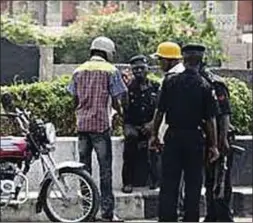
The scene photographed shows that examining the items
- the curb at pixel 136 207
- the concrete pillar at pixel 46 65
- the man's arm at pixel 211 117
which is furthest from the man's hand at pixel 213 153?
the concrete pillar at pixel 46 65

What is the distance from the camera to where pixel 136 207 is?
1122cm

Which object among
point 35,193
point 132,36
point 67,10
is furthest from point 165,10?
point 67,10

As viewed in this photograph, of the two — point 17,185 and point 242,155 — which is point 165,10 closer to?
point 242,155

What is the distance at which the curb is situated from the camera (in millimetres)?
10633

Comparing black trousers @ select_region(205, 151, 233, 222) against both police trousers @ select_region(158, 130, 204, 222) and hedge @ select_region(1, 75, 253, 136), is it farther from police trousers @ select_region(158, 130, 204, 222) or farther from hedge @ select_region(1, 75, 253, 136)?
hedge @ select_region(1, 75, 253, 136)

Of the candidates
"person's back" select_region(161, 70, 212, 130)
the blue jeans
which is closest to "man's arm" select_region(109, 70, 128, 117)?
the blue jeans

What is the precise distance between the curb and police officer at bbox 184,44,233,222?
2.67 ft

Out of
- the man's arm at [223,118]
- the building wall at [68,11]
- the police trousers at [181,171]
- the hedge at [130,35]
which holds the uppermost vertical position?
the building wall at [68,11]

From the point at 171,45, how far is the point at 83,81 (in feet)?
3.24

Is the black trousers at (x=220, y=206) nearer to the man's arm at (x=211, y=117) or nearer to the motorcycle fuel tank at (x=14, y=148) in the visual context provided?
the man's arm at (x=211, y=117)

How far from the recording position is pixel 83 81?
1005 cm

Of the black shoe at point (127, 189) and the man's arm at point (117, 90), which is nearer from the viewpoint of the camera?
the man's arm at point (117, 90)

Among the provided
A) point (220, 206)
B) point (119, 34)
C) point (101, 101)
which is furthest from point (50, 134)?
point (119, 34)

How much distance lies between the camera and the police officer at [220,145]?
9.50 metres
